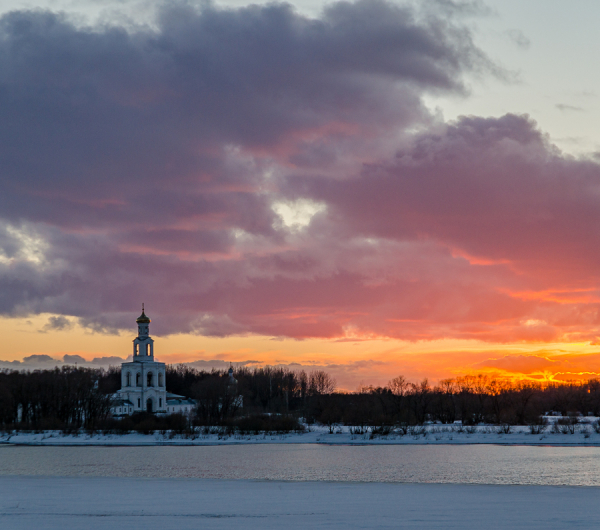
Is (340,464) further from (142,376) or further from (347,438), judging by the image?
(142,376)

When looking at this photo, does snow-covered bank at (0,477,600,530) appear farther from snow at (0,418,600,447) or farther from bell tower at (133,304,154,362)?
bell tower at (133,304,154,362)

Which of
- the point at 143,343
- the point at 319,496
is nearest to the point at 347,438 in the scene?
the point at 319,496

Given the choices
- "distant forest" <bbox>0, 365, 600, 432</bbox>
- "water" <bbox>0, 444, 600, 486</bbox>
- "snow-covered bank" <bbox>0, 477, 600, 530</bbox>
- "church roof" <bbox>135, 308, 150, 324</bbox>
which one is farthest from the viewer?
"church roof" <bbox>135, 308, 150, 324</bbox>

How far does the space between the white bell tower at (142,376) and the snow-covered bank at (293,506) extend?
101601 mm

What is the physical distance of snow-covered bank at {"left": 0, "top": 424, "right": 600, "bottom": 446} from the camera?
6788 centimetres

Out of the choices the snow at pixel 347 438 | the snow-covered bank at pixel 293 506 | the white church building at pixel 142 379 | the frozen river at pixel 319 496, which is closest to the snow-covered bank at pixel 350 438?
the snow at pixel 347 438

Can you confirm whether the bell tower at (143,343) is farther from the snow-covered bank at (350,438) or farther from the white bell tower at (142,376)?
the snow-covered bank at (350,438)

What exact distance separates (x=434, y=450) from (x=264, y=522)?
43.5 m

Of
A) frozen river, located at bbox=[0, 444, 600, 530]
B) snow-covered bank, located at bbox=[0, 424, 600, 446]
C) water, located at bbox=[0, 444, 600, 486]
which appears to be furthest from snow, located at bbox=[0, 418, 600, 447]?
frozen river, located at bbox=[0, 444, 600, 530]

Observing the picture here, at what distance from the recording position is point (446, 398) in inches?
3794

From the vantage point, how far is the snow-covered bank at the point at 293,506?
59.5 feet

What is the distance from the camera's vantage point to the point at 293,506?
21438mm

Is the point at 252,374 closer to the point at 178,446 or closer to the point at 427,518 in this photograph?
the point at 178,446

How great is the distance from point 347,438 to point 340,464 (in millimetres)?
28822
